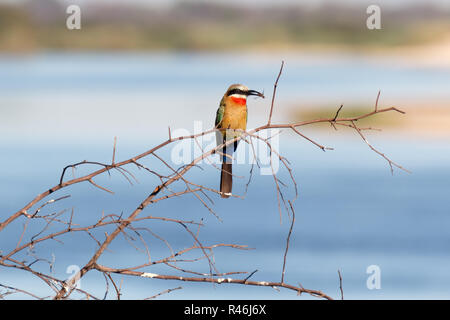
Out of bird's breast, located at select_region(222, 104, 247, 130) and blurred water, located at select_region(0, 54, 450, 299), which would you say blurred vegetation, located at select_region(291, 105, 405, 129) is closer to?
blurred water, located at select_region(0, 54, 450, 299)

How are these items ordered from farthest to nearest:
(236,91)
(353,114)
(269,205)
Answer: (353,114)
(269,205)
(236,91)

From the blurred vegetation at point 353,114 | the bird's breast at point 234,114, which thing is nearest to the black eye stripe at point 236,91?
the bird's breast at point 234,114

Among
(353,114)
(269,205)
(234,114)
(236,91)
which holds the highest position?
(236,91)

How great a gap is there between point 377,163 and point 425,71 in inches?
1575

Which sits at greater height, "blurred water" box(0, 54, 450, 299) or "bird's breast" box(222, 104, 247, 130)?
"bird's breast" box(222, 104, 247, 130)

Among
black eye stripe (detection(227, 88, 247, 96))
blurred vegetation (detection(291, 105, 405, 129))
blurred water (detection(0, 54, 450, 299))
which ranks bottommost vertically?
blurred water (detection(0, 54, 450, 299))

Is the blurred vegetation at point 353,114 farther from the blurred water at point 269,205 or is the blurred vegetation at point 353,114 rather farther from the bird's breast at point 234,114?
the bird's breast at point 234,114

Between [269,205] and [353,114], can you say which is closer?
[269,205]

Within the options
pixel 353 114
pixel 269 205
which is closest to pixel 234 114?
pixel 269 205

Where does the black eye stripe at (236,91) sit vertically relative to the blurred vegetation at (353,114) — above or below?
above

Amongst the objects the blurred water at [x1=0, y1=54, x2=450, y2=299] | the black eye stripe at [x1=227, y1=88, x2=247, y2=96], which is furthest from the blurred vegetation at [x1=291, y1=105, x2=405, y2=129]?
the black eye stripe at [x1=227, y1=88, x2=247, y2=96]

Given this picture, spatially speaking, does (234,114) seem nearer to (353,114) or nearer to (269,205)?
(269,205)

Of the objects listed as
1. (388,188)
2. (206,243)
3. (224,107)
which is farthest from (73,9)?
(388,188)

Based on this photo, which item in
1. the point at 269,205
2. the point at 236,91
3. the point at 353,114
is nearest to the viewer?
the point at 236,91
